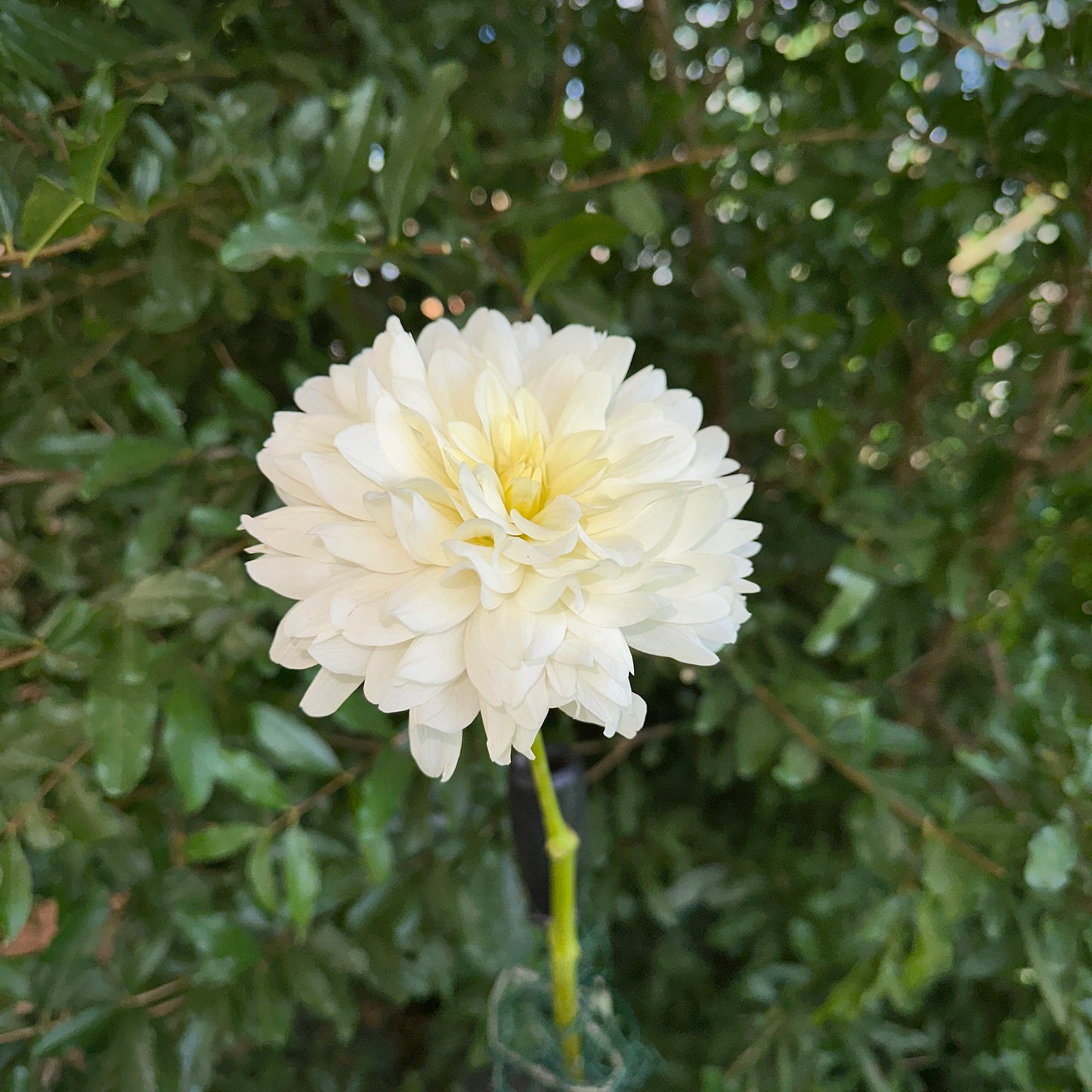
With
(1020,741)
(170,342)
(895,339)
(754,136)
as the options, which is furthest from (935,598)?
(170,342)

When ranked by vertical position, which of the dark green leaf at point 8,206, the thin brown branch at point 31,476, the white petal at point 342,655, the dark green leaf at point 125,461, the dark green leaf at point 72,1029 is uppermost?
Result: the dark green leaf at point 8,206

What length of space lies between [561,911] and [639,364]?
0.38 meters

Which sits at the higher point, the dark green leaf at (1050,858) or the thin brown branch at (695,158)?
the thin brown branch at (695,158)

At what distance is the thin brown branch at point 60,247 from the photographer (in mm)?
288

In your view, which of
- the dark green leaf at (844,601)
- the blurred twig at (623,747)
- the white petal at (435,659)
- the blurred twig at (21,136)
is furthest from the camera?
the blurred twig at (623,747)

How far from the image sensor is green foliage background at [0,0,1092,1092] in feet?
1.16

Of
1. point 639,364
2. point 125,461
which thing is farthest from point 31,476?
point 639,364

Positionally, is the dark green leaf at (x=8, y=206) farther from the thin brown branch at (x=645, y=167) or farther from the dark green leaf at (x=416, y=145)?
the thin brown branch at (x=645, y=167)

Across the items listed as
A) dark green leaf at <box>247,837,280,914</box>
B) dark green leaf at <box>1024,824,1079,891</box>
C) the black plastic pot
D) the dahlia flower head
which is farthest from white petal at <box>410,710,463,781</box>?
dark green leaf at <box>1024,824,1079,891</box>

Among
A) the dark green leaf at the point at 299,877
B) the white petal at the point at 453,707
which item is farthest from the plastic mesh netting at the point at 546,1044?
the white petal at the point at 453,707

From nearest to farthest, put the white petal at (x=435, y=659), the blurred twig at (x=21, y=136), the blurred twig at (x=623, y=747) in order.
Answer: the white petal at (x=435, y=659), the blurred twig at (x=21, y=136), the blurred twig at (x=623, y=747)

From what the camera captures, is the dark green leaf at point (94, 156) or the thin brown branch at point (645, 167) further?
the thin brown branch at point (645, 167)

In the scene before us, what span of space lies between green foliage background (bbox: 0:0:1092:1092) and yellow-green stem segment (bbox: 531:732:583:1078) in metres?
0.14

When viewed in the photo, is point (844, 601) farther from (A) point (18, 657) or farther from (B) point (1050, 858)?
(A) point (18, 657)
